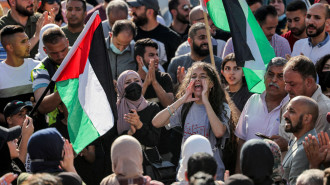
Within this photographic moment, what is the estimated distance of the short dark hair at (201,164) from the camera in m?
6.00

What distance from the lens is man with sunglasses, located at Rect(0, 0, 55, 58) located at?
10.8 metres

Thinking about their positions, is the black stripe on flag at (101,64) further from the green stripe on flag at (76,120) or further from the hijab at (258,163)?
the hijab at (258,163)

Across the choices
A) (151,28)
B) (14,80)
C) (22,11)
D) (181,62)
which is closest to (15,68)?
(14,80)

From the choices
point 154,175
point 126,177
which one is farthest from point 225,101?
point 126,177

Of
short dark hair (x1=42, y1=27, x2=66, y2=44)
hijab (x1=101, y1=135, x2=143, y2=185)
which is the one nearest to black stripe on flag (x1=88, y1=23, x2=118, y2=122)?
short dark hair (x1=42, y1=27, x2=66, y2=44)

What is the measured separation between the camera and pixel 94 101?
7941 millimetres

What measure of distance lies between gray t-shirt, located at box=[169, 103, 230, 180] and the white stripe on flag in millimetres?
813

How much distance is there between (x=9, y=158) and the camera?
7160 mm

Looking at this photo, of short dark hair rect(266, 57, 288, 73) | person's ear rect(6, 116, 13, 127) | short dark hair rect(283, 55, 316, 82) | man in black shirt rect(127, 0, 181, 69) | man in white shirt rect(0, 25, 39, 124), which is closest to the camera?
short dark hair rect(283, 55, 316, 82)

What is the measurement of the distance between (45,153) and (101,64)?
197 centimetres

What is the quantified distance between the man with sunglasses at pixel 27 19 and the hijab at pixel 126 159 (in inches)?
186

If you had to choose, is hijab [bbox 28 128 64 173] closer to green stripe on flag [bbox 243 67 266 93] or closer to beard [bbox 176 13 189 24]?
green stripe on flag [bbox 243 67 266 93]

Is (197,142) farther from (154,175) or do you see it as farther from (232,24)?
(232,24)

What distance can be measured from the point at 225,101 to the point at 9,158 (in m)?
2.57
